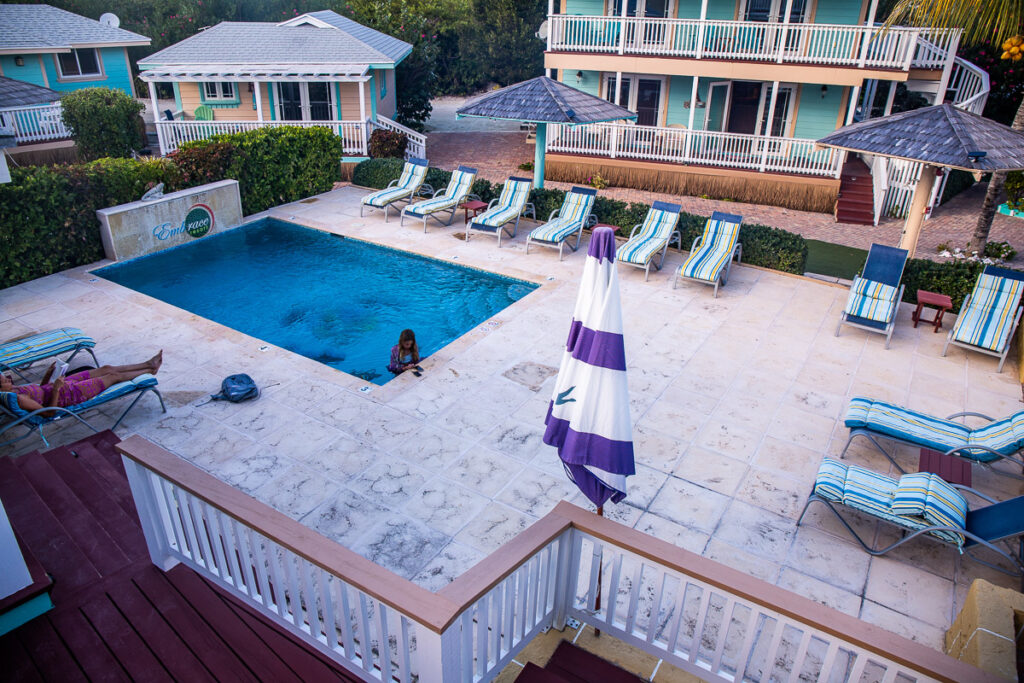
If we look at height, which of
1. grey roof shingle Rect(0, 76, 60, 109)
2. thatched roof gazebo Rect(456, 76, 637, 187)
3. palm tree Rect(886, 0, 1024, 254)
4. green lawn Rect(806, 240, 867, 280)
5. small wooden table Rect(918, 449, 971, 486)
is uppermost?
palm tree Rect(886, 0, 1024, 254)

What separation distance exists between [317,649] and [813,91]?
2065 cm

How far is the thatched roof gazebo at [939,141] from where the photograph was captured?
8945mm

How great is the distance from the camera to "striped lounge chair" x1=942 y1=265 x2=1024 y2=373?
932 centimetres

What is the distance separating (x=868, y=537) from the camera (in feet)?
20.5

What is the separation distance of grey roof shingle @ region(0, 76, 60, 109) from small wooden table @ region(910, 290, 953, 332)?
1226 centimetres

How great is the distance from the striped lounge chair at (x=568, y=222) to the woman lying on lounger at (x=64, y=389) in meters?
7.78

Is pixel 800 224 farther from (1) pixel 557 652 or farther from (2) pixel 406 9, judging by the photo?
(2) pixel 406 9

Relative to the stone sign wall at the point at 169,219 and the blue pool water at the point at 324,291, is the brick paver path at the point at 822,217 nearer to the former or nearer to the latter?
the blue pool water at the point at 324,291

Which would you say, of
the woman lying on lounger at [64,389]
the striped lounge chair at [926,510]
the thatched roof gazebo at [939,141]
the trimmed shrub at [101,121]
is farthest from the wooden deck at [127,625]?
the trimmed shrub at [101,121]

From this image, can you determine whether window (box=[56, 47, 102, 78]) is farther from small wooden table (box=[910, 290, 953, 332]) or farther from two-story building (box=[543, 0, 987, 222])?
small wooden table (box=[910, 290, 953, 332])

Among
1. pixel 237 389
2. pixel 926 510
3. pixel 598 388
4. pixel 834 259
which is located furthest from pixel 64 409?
pixel 834 259

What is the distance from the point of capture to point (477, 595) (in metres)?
3.07

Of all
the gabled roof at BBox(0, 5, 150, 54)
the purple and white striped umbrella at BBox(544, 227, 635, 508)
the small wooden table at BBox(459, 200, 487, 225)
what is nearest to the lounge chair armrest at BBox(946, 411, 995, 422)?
the purple and white striped umbrella at BBox(544, 227, 635, 508)

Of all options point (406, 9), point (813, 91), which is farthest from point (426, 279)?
point (406, 9)
